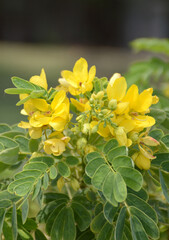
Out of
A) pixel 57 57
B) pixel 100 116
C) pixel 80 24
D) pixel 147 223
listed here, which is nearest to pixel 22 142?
pixel 100 116

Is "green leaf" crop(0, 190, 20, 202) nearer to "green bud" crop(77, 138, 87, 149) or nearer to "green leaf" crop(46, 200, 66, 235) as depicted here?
"green leaf" crop(46, 200, 66, 235)

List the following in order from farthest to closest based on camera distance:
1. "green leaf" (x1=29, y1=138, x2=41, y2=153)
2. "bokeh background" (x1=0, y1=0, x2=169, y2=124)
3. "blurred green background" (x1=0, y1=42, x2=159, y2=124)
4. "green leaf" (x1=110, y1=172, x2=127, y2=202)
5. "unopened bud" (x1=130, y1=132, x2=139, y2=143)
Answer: "bokeh background" (x1=0, y1=0, x2=169, y2=124) < "blurred green background" (x1=0, y1=42, x2=159, y2=124) < "green leaf" (x1=29, y1=138, x2=41, y2=153) < "unopened bud" (x1=130, y1=132, x2=139, y2=143) < "green leaf" (x1=110, y1=172, x2=127, y2=202)

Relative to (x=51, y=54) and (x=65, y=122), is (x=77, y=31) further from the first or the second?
(x=65, y=122)

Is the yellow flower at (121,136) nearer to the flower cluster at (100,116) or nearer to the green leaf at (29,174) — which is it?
the flower cluster at (100,116)

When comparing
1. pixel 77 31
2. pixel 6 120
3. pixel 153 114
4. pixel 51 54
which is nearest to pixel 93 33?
pixel 77 31

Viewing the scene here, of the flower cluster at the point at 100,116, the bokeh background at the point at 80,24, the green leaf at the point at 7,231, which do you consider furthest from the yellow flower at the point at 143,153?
the bokeh background at the point at 80,24

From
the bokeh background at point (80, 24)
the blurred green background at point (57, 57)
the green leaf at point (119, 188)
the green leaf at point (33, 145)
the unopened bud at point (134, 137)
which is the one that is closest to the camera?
the green leaf at point (119, 188)

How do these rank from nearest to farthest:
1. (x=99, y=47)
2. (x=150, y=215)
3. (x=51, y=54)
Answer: (x=150, y=215)
(x=51, y=54)
(x=99, y=47)

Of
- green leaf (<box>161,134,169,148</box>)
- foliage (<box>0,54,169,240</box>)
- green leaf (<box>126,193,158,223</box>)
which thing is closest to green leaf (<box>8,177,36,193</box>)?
foliage (<box>0,54,169,240</box>)
